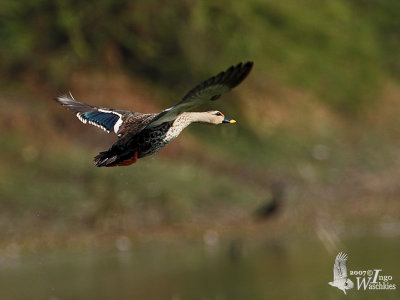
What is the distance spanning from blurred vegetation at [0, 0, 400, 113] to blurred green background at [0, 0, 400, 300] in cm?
4

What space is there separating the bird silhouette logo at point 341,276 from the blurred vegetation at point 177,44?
962 cm

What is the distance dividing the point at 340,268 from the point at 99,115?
4.81 meters

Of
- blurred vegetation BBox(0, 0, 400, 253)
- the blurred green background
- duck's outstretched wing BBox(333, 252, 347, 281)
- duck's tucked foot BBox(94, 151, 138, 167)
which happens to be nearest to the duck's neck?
duck's tucked foot BBox(94, 151, 138, 167)

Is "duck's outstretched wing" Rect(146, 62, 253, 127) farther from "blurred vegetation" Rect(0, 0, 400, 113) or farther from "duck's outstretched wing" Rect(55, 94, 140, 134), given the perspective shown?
"blurred vegetation" Rect(0, 0, 400, 113)

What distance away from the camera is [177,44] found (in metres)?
23.5

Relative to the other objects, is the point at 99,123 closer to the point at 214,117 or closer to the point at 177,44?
the point at 214,117

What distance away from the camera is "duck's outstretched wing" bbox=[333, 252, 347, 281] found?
44.5 ft

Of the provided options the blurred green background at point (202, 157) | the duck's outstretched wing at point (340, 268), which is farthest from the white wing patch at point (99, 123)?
the duck's outstretched wing at point (340, 268)

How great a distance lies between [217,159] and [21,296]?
8.35 m

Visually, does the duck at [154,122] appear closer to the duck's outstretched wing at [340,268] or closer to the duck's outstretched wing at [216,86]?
the duck's outstretched wing at [216,86]

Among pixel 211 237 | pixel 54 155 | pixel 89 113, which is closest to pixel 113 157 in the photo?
pixel 89 113

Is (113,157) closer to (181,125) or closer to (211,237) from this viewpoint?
(181,125)

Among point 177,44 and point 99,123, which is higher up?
point 177,44

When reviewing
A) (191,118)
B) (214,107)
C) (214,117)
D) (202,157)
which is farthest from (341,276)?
(214,107)
